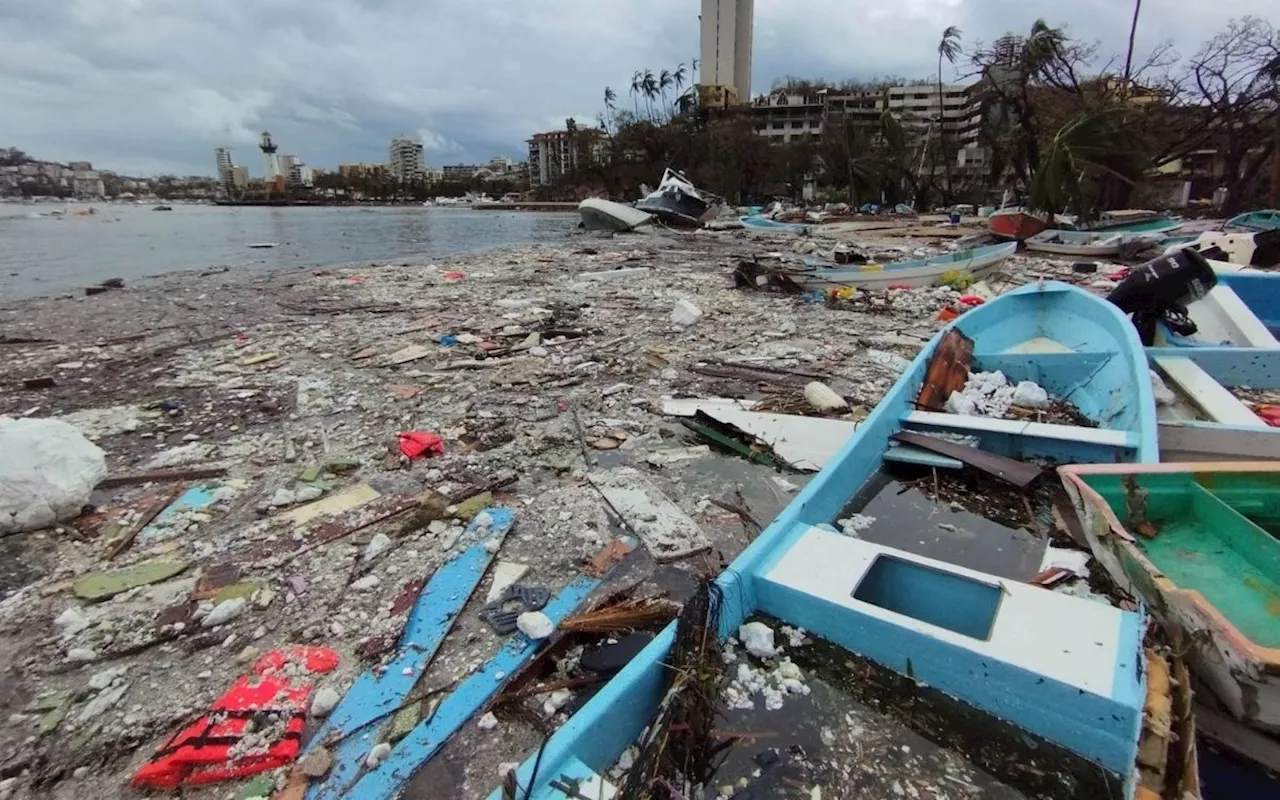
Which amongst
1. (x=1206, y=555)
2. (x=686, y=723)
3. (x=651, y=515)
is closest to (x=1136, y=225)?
(x=1206, y=555)

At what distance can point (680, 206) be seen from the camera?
2928 centimetres

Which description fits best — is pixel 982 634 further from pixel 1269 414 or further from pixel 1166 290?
pixel 1166 290

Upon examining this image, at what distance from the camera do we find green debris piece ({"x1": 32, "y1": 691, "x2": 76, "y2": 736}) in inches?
83.6

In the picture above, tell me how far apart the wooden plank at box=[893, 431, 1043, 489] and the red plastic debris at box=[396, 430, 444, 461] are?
9.84ft

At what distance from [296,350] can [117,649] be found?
548 centimetres

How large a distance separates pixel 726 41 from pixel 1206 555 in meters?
99.5

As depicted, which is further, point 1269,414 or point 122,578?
point 1269,414

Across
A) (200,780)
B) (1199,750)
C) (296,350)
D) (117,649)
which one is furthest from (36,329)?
(1199,750)

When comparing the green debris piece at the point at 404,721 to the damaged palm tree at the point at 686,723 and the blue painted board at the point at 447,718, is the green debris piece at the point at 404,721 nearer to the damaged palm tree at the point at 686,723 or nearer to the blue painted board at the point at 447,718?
the blue painted board at the point at 447,718

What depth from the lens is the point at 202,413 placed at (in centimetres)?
526

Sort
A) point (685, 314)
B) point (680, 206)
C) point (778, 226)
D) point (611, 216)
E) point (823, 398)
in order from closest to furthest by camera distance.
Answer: point (823, 398)
point (685, 314)
point (778, 226)
point (611, 216)
point (680, 206)

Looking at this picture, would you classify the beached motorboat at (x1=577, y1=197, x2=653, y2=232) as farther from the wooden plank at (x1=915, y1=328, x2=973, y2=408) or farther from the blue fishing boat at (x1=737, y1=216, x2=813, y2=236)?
the wooden plank at (x1=915, y1=328, x2=973, y2=408)

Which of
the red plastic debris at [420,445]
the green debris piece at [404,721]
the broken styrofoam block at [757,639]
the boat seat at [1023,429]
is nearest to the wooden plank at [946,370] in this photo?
the boat seat at [1023,429]

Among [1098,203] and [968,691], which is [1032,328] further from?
[1098,203]
